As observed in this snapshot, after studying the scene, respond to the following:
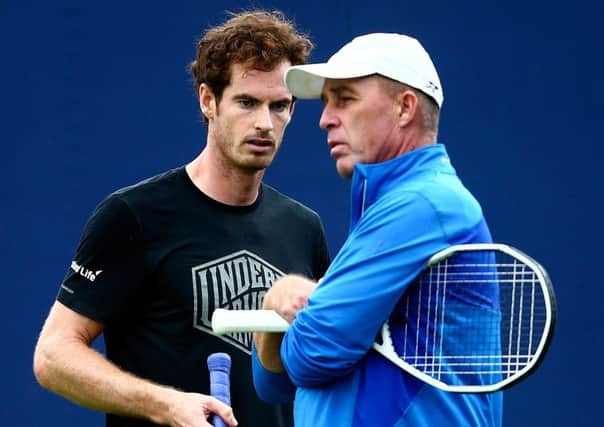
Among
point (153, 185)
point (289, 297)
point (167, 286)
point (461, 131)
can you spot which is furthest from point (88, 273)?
point (461, 131)

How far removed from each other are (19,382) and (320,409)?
2630 millimetres

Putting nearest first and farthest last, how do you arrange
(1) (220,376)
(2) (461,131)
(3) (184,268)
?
(1) (220,376)
(3) (184,268)
(2) (461,131)

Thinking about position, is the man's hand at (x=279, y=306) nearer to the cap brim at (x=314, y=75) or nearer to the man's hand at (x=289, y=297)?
the man's hand at (x=289, y=297)

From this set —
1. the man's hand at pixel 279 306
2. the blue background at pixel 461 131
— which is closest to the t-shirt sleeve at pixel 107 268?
the man's hand at pixel 279 306

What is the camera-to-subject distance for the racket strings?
2.60 m

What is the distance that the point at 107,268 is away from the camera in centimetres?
339

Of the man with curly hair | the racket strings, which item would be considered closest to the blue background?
the man with curly hair

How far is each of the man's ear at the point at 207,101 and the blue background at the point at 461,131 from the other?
4.49 feet

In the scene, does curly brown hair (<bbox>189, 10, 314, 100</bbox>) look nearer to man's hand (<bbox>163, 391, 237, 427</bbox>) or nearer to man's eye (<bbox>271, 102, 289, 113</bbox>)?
man's eye (<bbox>271, 102, 289, 113</bbox>)

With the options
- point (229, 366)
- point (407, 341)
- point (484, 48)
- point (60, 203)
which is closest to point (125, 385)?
point (229, 366)

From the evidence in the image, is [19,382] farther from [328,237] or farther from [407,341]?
[407,341]

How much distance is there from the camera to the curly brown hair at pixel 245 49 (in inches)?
143

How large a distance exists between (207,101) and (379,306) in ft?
4.25

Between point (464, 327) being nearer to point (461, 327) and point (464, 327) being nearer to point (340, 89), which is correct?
point (461, 327)
